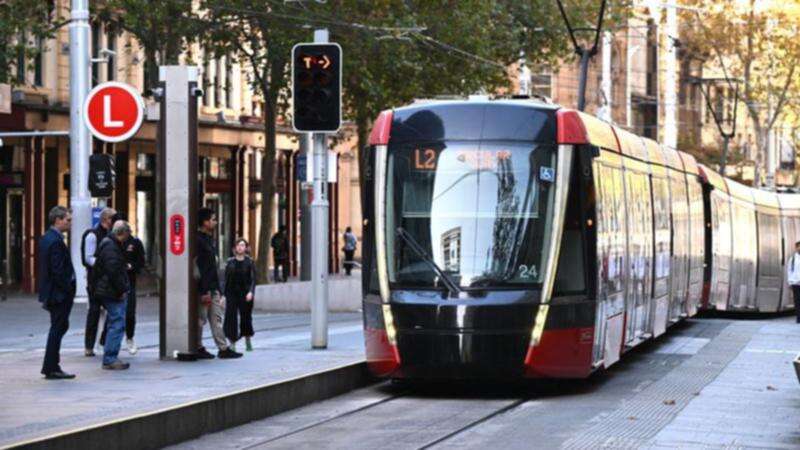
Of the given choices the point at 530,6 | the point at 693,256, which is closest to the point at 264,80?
the point at 530,6

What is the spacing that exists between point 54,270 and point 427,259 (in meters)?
3.51

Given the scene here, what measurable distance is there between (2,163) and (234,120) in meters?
14.5

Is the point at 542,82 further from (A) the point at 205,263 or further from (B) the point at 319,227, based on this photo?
(A) the point at 205,263

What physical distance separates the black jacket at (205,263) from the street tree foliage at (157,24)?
69.2 ft

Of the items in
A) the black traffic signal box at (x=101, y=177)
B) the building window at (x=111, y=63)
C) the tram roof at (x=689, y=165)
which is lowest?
the black traffic signal box at (x=101, y=177)

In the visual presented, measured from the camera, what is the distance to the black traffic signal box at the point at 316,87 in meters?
21.5

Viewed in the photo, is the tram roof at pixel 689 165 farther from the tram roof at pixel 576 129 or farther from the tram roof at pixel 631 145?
the tram roof at pixel 576 129

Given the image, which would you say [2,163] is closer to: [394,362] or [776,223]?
[776,223]

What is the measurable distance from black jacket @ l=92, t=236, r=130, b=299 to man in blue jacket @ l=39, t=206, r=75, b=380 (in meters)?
0.93

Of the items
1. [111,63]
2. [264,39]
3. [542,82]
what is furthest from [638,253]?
[542,82]

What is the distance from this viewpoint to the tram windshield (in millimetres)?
18766

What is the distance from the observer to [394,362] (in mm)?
18891

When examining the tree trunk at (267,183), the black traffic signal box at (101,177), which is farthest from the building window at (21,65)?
the black traffic signal box at (101,177)

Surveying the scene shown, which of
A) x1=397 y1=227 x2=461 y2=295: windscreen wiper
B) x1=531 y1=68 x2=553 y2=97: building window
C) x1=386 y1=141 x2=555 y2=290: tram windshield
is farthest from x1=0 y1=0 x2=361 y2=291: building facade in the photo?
x1=397 y1=227 x2=461 y2=295: windscreen wiper
